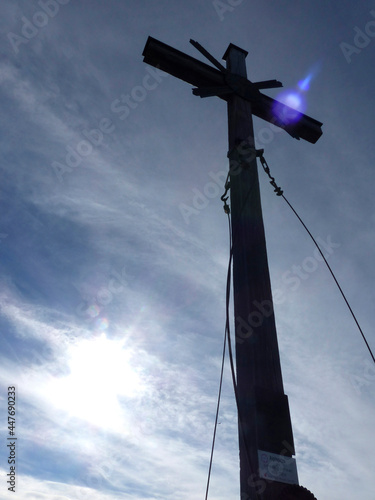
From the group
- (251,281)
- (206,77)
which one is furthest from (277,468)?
(206,77)

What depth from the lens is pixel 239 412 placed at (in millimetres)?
2252

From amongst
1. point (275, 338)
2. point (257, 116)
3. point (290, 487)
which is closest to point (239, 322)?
point (275, 338)

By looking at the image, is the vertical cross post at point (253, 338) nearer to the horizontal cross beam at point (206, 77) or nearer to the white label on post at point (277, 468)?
the white label on post at point (277, 468)

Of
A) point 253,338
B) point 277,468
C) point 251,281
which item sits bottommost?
point 277,468

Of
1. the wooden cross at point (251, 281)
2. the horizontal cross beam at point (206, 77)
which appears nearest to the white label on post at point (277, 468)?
the wooden cross at point (251, 281)

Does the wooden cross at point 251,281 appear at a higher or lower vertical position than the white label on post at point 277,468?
higher

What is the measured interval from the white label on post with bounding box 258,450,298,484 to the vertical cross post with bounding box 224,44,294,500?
0.02 m

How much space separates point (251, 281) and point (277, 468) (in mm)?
1018

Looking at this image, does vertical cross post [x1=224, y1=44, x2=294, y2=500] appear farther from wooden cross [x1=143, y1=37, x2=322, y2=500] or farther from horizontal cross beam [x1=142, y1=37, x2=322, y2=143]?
horizontal cross beam [x1=142, y1=37, x2=322, y2=143]

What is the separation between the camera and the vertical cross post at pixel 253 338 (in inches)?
82.3

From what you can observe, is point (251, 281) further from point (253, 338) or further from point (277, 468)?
point (277, 468)

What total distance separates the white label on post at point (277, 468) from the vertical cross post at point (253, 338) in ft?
0.07

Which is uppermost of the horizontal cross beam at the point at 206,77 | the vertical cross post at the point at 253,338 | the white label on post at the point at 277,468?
the horizontal cross beam at the point at 206,77

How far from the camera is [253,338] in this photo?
2396 mm
